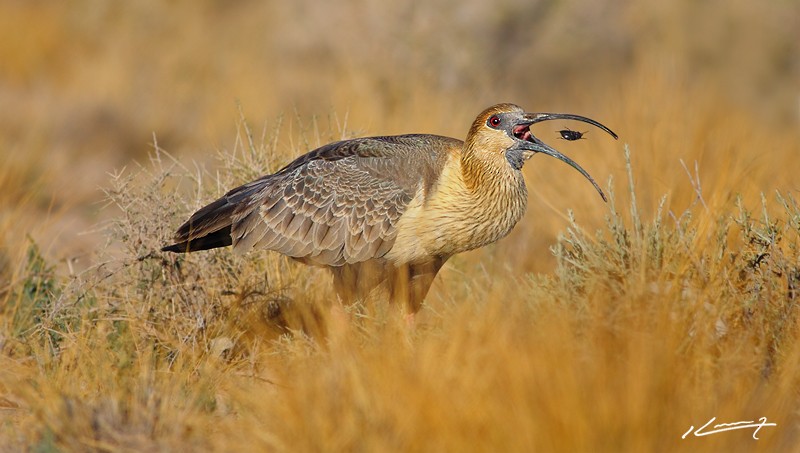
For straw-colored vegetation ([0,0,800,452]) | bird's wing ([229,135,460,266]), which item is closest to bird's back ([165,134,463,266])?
bird's wing ([229,135,460,266])

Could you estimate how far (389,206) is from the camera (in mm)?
5434

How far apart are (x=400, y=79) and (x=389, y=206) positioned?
5.96 metres

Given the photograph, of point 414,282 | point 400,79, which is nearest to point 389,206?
point 414,282

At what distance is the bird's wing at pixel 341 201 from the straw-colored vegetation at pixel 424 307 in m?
0.31

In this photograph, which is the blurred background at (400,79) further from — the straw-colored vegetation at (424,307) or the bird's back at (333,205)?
the bird's back at (333,205)

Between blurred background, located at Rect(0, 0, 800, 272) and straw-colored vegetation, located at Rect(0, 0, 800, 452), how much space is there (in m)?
0.05

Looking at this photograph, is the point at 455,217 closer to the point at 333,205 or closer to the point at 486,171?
the point at 486,171

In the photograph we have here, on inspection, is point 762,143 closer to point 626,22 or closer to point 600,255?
point 600,255

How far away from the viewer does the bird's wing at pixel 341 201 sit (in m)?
5.46

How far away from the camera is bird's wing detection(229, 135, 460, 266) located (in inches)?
215
